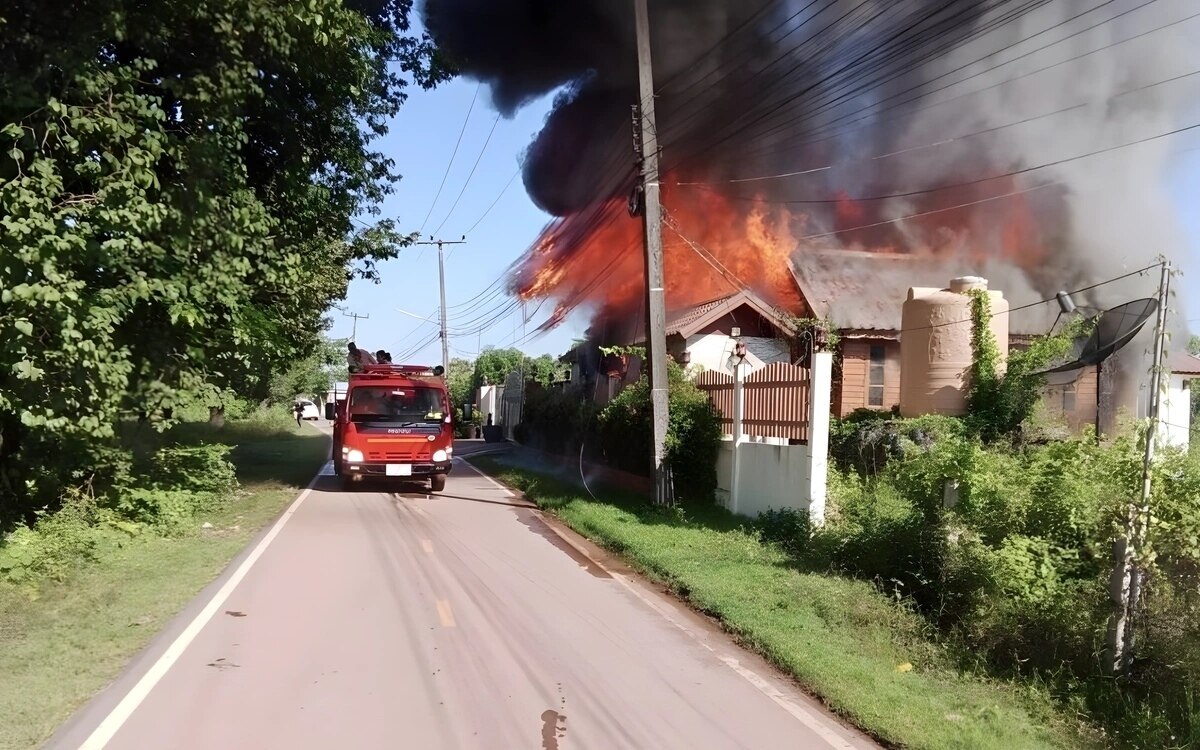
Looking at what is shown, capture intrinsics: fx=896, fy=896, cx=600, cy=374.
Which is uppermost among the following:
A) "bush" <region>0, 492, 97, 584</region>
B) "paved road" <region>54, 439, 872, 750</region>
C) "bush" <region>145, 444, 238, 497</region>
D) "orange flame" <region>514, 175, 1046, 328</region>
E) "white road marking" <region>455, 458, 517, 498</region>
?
"orange flame" <region>514, 175, 1046, 328</region>

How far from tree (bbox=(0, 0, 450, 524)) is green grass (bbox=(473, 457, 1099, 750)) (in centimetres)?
558

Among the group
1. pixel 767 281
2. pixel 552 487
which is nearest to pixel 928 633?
pixel 552 487

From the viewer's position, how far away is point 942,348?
56.1 feet

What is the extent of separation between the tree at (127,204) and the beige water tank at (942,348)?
37.9 feet

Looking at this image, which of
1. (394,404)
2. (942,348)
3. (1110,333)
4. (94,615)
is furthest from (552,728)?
(1110,333)

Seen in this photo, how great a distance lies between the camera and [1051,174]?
76.3 ft

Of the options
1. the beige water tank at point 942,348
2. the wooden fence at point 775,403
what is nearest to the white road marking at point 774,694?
the wooden fence at point 775,403

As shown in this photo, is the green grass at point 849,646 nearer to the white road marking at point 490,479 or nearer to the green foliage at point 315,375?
the white road marking at point 490,479

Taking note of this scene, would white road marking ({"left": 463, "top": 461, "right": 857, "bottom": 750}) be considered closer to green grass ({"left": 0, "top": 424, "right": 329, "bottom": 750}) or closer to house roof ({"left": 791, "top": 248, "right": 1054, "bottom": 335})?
green grass ({"left": 0, "top": 424, "right": 329, "bottom": 750})

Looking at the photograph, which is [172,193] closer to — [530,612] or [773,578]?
[530,612]

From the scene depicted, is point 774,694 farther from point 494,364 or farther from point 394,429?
point 494,364

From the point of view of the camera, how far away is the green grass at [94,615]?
16.2 ft

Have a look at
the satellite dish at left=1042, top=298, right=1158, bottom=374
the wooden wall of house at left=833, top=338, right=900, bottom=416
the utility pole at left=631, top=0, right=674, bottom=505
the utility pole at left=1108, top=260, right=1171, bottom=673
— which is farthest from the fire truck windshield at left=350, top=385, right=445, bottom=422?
the utility pole at left=1108, top=260, right=1171, bottom=673

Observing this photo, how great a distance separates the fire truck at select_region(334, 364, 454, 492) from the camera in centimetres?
1627
